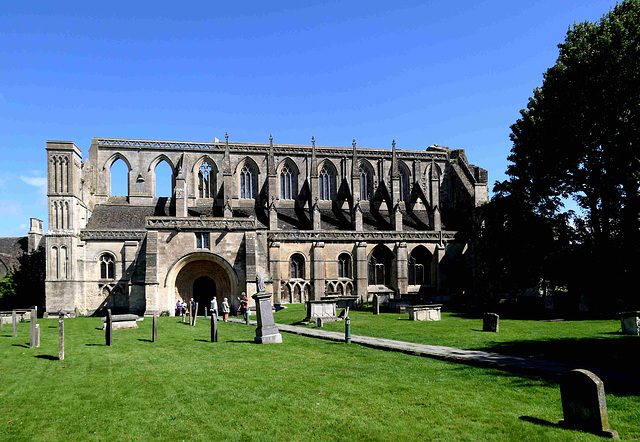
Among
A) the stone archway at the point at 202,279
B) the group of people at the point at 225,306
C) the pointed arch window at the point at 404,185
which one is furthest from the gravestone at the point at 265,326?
the pointed arch window at the point at 404,185

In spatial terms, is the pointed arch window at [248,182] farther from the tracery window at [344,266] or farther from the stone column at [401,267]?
the stone column at [401,267]

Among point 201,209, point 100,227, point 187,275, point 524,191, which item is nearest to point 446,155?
point 524,191

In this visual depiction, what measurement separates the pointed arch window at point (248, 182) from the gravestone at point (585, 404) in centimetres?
4314

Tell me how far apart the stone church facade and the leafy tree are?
15771 millimetres

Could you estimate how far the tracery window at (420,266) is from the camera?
156ft

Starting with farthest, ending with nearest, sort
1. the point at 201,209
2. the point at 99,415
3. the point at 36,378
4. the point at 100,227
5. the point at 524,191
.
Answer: the point at 201,209 < the point at 100,227 < the point at 524,191 < the point at 36,378 < the point at 99,415

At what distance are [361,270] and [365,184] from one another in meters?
11.4

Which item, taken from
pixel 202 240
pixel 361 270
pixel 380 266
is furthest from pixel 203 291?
pixel 380 266

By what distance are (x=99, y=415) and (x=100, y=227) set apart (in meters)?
35.6

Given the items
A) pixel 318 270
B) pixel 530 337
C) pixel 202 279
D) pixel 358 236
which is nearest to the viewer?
pixel 530 337

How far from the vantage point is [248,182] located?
49938 millimetres

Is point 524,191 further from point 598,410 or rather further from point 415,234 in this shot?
point 598,410

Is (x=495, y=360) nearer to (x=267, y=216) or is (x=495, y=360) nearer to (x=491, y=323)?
(x=491, y=323)

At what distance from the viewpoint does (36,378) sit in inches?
488
